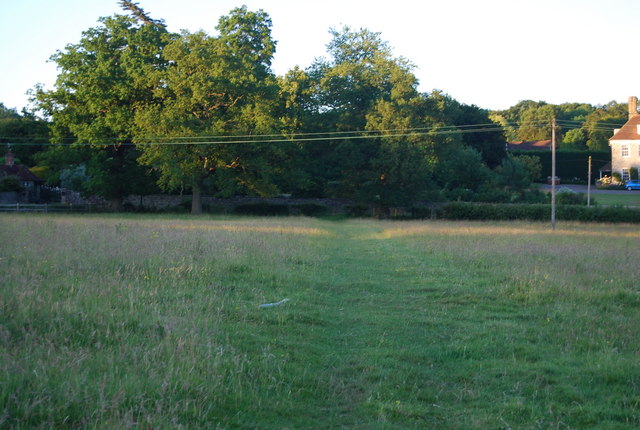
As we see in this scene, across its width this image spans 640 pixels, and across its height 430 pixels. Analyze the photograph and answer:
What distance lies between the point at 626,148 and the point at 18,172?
63.9m

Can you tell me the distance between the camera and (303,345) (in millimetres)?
6922

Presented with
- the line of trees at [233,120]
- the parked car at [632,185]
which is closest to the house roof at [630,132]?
the parked car at [632,185]

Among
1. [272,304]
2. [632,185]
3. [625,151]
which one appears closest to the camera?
[272,304]

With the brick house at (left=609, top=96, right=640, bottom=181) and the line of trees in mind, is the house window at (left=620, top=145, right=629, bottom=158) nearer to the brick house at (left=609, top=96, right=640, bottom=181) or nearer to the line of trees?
the brick house at (left=609, top=96, right=640, bottom=181)

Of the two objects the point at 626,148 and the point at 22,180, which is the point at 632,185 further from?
the point at 22,180

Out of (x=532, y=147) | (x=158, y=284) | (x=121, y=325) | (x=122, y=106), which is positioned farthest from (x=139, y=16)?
(x=532, y=147)

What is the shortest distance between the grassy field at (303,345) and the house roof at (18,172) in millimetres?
43726

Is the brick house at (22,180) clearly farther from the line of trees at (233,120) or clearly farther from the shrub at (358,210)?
the shrub at (358,210)

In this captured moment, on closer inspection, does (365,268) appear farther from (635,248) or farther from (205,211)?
(205,211)

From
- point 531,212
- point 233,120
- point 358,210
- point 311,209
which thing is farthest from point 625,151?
point 233,120

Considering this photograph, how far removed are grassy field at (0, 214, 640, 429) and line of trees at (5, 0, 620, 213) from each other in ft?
85.9

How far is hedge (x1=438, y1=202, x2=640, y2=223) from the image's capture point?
37.5 m

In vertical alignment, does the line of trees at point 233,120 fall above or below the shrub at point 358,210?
above

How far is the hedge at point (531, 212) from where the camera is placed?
37.5 m
